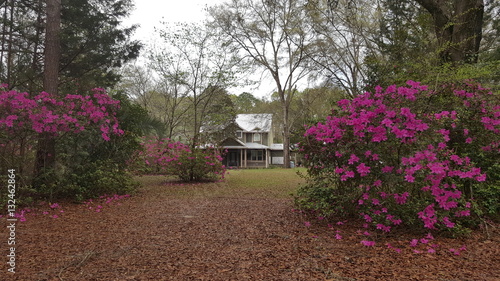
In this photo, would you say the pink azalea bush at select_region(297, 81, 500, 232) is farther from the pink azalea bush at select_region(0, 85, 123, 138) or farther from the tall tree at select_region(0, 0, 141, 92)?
the tall tree at select_region(0, 0, 141, 92)

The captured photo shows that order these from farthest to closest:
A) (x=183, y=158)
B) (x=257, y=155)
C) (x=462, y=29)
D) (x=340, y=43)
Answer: (x=257, y=155), (x=340, y=43), (x=183, y=158), (x=462, y=29)

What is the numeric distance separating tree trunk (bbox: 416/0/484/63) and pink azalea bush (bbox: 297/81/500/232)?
231 centimetres

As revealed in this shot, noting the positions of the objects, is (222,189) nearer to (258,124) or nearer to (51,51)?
(51,51)

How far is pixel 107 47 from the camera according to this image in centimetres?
789

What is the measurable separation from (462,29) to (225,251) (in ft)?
20.6

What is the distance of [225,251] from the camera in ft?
10.1

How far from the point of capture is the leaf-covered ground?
2465 millimetres

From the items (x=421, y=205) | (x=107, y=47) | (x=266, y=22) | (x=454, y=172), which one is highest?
(x=266, y=22)

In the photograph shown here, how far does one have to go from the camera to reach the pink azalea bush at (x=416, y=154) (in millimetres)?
3186

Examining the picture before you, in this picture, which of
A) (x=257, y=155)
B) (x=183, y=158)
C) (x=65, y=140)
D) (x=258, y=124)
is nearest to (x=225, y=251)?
(x=65, y=140)

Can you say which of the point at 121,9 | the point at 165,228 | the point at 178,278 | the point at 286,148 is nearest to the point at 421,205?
the point at 178,278

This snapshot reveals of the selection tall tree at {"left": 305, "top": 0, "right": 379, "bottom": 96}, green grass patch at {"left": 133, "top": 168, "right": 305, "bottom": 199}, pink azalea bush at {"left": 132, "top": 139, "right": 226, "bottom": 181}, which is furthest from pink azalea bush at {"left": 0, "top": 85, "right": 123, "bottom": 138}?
tall tree at {"left": 305, "top": 0, "right": 379, "bottom": 96}

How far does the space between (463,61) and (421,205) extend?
346 centimetres

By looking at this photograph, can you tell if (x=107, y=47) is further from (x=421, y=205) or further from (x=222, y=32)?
(x=222, y=32)
